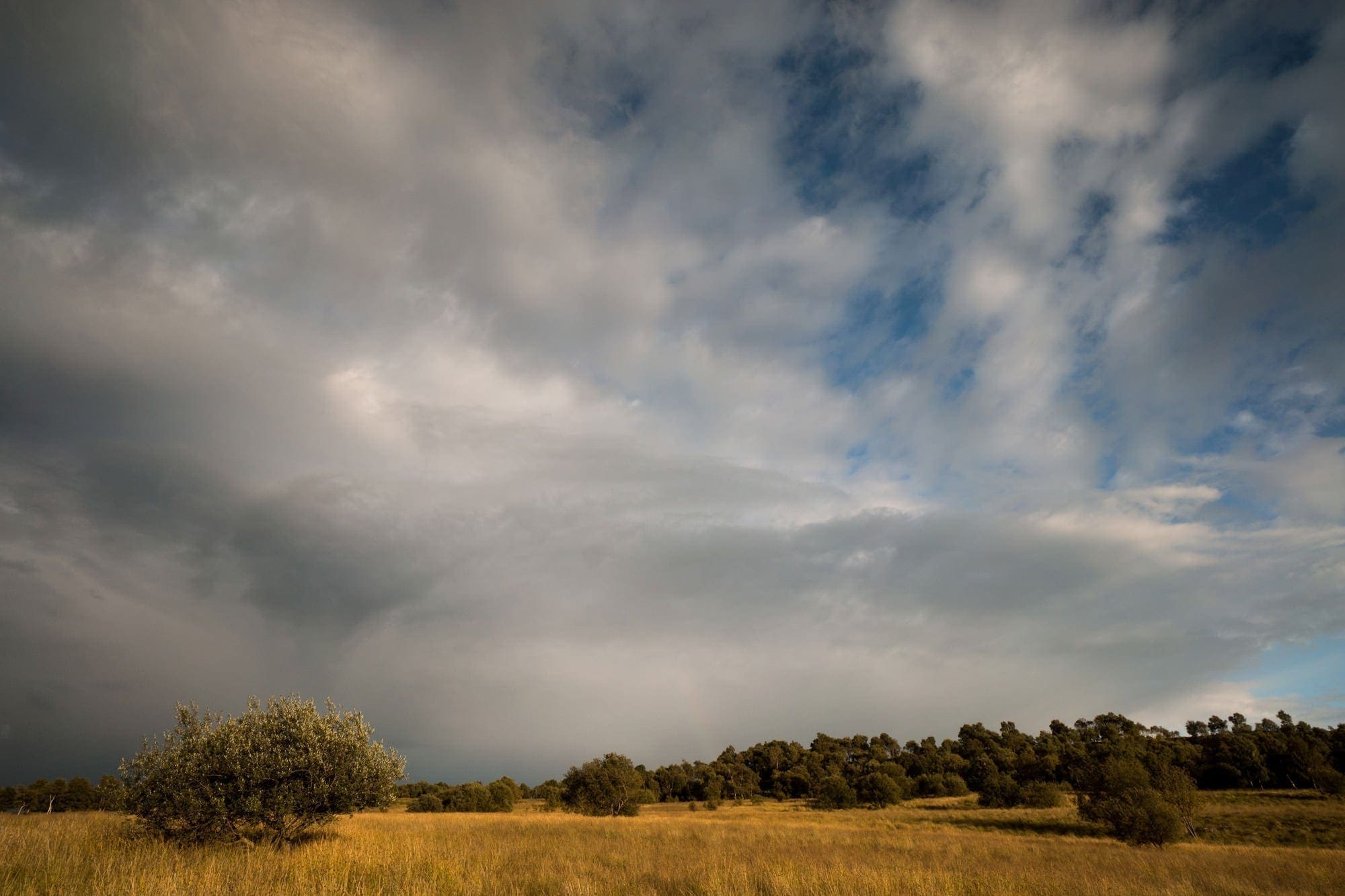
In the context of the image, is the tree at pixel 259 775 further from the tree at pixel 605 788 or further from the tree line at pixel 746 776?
the tree at pixel 605 788

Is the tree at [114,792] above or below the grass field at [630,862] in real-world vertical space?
above

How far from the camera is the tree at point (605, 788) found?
59.8m

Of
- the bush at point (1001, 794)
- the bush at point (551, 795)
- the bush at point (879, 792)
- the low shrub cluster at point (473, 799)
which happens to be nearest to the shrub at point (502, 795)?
the low shrub cluster at point (473, 799)

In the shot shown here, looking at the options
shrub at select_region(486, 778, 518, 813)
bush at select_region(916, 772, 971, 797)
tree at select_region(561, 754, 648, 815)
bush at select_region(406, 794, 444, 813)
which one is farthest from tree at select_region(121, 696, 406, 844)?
bush at select_region(916, 772, 971, 797)

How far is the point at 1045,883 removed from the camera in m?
17.2

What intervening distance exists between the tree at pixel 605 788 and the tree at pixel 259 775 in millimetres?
47533

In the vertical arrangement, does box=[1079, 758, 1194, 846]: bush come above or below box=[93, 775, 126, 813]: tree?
below

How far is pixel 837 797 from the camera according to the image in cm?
7881

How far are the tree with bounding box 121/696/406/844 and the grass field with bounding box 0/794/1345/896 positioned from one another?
0.93 meters

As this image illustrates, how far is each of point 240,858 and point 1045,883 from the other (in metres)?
22.9

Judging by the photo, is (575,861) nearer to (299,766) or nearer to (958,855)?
(299,766)

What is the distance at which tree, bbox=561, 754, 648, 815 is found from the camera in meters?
59.8

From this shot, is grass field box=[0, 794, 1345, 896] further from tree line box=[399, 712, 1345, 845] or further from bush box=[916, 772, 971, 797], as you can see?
bush box=[916, 772, 971, 797]

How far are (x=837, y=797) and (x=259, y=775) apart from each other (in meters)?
81.1
